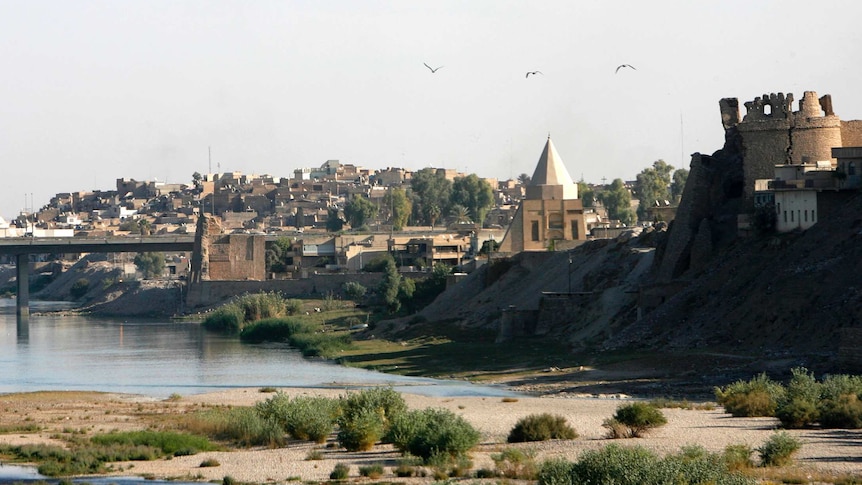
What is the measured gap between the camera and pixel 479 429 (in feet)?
106

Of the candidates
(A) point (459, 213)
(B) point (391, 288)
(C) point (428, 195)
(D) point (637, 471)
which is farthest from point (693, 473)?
(C) point (428, 195)

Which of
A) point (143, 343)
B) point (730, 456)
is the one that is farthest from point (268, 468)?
point (143, 343)

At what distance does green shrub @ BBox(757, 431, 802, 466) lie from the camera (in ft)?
85.6

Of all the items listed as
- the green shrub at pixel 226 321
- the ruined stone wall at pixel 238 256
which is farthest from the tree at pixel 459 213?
the green shrub at pixel 226 321

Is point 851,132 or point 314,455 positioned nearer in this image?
point 314,455

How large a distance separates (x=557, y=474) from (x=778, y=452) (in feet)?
16.0

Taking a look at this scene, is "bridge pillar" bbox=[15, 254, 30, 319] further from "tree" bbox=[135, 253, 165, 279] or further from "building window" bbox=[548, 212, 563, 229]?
"building window" bbox=[548, 212, 563, 229]

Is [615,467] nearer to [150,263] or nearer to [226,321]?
[226,321]

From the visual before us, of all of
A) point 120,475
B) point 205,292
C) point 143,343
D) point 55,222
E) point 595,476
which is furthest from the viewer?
point 55,222

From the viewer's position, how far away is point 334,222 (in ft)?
488

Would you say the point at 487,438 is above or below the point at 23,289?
below

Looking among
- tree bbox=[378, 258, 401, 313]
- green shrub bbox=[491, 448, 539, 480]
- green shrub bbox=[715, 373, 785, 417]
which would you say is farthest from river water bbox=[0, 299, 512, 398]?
green shrub bbox=[491, 448, 539, 480]

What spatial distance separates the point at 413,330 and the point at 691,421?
34530mm

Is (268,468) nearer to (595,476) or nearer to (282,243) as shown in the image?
(595,476)
